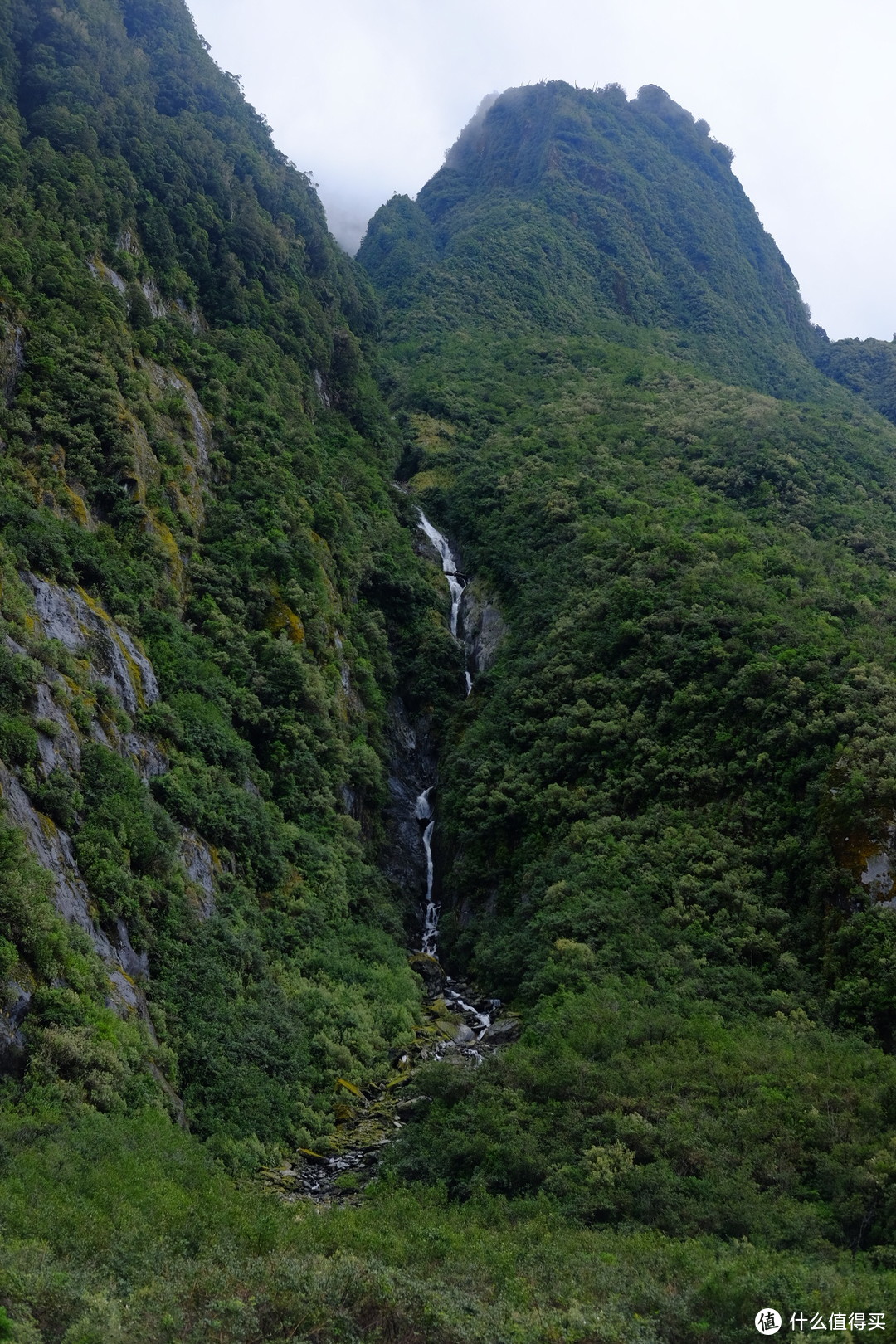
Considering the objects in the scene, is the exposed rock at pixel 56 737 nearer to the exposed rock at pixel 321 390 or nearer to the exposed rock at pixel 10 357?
the exposed rock at pixel 10 357

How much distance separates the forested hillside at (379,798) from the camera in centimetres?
1356

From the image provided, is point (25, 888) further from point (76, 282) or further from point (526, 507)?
point (526, 507)

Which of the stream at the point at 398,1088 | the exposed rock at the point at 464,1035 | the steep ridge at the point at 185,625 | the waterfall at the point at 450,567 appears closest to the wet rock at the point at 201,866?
the steep ridge at the point at 185,625

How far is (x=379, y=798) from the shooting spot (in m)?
36.1

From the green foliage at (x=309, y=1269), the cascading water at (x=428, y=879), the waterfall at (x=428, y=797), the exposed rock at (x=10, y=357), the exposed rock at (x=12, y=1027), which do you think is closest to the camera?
the green foliage at (x=309, y=1269)

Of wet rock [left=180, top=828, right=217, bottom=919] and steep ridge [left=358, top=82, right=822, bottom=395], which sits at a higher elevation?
steep ridge [left=358, top=82, right=822, bottom=395]

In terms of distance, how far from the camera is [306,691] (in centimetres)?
3331

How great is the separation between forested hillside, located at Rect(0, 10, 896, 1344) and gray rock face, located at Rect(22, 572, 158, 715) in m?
0.18

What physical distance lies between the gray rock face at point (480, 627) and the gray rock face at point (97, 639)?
63.0ft

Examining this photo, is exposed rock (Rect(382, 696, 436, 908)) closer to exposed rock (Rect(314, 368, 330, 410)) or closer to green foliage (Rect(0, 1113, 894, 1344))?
green foliage (Rect(0, 1113, 894, 1344))

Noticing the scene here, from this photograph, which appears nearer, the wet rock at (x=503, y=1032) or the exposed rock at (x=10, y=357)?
the wet rock at (x=503, y=1032)

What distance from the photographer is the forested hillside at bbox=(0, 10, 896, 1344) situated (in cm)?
1356

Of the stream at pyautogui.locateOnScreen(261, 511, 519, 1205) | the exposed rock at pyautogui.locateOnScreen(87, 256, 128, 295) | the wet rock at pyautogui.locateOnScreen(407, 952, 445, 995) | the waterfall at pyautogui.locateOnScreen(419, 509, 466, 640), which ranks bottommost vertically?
the stream at pyautogui.locateOnScreen(261, 511, 519, 1205)

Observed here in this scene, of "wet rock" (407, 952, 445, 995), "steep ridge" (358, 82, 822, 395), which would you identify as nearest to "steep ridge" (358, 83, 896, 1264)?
"wet rock" (407, 952, 445, 995)
